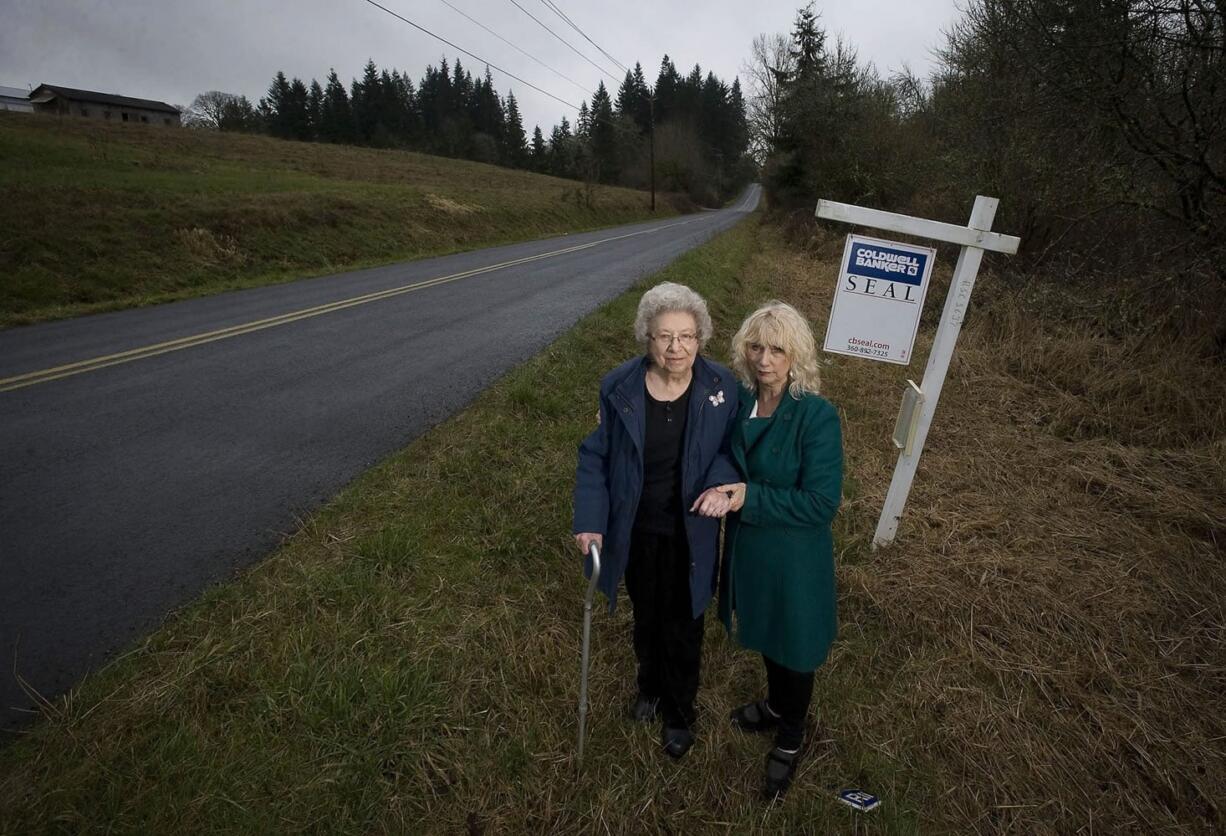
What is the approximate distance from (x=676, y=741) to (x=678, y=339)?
162 cm

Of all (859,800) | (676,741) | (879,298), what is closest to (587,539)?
(676,741)

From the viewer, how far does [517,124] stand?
6266cm

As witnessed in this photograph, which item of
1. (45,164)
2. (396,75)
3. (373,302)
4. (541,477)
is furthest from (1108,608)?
(396,75)

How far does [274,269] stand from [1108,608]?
15078 mm

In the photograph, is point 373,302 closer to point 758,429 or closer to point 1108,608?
point 758,429

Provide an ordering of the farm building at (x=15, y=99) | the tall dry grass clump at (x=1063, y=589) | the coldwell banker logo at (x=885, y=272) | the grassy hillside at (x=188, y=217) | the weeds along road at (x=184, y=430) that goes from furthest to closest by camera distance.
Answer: the farm building at (x=15, y=99) < the grassy hillside at (x=188, y=217) < the coldwell banker logo at (x=885, y=272) < the weeds along road at (x=184, y=430) < the tall dry grass clump at (x=1063, y=589)

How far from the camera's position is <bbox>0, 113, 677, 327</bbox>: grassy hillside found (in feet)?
34.3

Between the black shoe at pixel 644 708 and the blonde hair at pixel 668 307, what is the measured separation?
1.53 meters

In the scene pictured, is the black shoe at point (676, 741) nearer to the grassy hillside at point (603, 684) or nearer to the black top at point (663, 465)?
the grassy hillside at point (603, 684)

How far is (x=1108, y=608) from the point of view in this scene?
323 centimetres

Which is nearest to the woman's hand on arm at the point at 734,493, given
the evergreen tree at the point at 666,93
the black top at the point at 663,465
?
the black top at the point at 663,465

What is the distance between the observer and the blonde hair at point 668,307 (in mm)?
2121

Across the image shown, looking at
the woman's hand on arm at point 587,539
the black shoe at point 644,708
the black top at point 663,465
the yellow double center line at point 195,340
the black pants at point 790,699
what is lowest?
the yellow double center line at point 195,340

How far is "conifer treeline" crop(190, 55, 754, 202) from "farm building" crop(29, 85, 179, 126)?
11.0 ft
